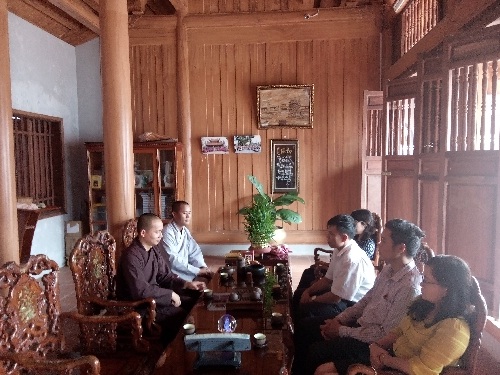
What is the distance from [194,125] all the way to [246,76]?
110cm

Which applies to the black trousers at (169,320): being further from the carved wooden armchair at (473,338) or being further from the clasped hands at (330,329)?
the carved wooden armchair at (473,338)

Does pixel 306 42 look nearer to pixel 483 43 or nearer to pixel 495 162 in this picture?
pixel 483 43

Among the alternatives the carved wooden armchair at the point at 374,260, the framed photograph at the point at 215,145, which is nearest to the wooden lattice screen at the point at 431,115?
the carved wooden armchair at the point at 374,260

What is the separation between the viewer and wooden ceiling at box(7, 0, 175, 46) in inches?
203

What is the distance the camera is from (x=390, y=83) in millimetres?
4695

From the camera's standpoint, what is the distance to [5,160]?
369cm

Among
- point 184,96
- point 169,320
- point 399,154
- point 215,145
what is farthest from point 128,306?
point 184,96

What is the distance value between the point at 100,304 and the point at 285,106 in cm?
440

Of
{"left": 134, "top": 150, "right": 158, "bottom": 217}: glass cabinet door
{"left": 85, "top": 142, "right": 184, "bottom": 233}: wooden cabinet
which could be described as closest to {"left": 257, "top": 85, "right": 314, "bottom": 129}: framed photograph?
{"left": 85, "top": 142, "right": 184, "bottom": 233}: wooden cabinet

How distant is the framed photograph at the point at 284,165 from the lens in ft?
20.7

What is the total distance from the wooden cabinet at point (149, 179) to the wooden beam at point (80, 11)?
1692 millimetres

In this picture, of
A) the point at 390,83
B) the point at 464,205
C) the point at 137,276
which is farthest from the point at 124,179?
the point at 390,83

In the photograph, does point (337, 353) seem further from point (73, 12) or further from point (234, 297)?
point (73, 12)

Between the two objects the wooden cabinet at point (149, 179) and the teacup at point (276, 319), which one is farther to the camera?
the wooden cabinet at point (149, 179)
